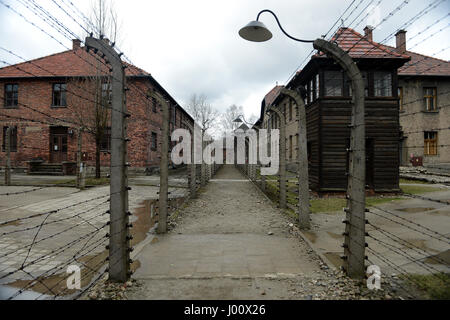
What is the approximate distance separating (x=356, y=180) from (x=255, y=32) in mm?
2966

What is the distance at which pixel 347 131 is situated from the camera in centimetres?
1195

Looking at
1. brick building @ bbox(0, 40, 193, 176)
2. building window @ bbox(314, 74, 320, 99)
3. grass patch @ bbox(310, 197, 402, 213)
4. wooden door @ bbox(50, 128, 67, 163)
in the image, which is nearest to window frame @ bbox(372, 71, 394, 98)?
building window @ bbox(314, 74, 320, 99)

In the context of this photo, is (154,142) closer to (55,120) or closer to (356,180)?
(55,120)

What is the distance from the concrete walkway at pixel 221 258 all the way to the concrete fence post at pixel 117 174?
0.43 m

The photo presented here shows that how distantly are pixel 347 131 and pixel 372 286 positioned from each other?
9591mm

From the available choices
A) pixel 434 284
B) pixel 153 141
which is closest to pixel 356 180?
pixel 434 284

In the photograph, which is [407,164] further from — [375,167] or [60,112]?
[60,112]

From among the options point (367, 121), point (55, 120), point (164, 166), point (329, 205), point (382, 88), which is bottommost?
point (329, 205)

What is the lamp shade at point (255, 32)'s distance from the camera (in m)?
4.70

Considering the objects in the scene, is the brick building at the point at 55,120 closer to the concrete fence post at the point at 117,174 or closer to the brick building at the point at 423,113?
the brick building at the point at 423,113

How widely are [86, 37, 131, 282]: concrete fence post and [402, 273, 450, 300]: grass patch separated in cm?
361

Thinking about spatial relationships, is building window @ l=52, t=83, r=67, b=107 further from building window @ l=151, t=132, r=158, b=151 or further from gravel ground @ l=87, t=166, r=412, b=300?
gravel ground @ l=87, t=166, r=412, b=300

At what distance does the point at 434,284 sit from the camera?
11.5ft
